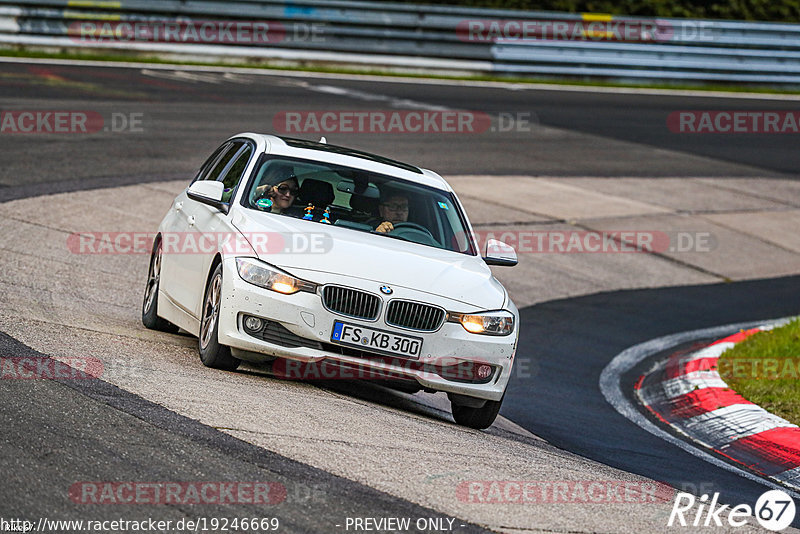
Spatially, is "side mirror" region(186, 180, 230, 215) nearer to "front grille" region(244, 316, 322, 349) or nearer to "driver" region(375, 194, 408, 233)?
"driver" region(375, 194, 408, 233)

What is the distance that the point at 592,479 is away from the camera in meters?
6.52

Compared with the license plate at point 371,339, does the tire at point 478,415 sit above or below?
below

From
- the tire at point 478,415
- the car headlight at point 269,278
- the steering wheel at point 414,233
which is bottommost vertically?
the tire at point 478,415

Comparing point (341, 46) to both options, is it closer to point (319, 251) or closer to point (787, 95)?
point (787, 95)

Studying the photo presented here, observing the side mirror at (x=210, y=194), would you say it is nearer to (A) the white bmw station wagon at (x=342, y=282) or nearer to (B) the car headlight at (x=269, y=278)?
(A) the white bmw station wagon at (x=342, y=282)

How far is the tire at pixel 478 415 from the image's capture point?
8.15 meters

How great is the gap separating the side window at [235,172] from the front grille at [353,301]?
161 cm

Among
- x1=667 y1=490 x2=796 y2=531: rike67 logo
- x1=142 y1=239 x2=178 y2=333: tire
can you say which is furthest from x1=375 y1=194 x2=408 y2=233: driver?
x1=667 y1=490 x2=796 y2=531: rike67 logo

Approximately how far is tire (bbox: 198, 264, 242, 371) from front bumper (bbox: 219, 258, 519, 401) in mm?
124

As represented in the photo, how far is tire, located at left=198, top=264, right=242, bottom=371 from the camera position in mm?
7875

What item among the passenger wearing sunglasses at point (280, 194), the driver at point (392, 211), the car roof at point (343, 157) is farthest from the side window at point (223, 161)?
the driver at point (392, 211)

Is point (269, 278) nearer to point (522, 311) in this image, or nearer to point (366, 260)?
point (366, 260)

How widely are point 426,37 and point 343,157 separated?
20501mm

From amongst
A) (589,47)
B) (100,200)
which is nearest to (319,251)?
(100,200)
